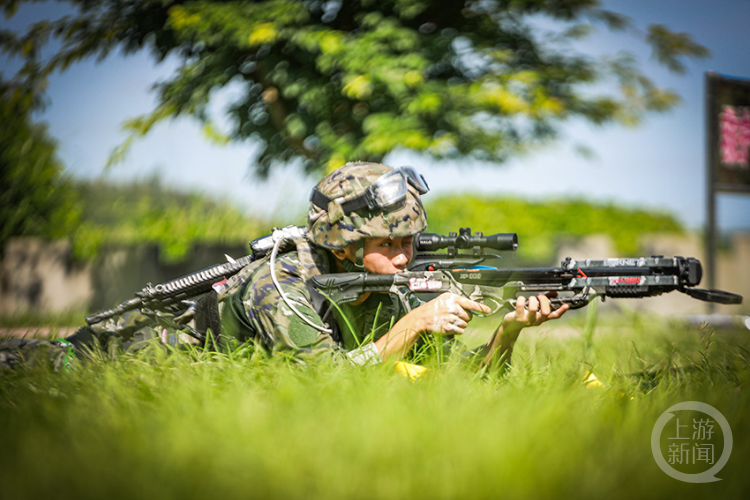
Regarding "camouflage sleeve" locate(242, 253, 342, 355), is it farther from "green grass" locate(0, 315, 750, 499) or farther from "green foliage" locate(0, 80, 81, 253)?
"green foliage" locate(0, 80, 81, 253)

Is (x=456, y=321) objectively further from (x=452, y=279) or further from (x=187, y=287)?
(x=187, y=287)

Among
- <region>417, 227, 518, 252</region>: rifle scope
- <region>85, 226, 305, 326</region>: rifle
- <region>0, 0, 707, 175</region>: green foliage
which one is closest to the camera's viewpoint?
<region>417, 227, 518, 252</region>: rifle scope

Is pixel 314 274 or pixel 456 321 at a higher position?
pixel 314 274

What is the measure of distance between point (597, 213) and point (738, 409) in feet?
38.9

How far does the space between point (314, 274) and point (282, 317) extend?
39 cm

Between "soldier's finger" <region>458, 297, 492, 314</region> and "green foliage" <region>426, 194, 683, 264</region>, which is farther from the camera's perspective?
"green foliage" <region>426, 194, 683, 264</region>

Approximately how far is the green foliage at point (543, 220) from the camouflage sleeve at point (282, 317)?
210 inches

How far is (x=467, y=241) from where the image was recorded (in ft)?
10.3

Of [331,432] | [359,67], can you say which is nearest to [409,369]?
[331,432]

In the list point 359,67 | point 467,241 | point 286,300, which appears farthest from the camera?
point 359,67

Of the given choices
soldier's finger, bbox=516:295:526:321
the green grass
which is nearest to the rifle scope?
soldier's finger, bbox=516:295:526:321

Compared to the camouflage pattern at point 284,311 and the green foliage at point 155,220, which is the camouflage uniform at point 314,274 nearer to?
the camouflage pattern at point 284,311

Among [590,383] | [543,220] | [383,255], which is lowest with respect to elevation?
[543,220]

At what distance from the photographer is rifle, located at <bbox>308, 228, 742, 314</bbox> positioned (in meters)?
2.66
